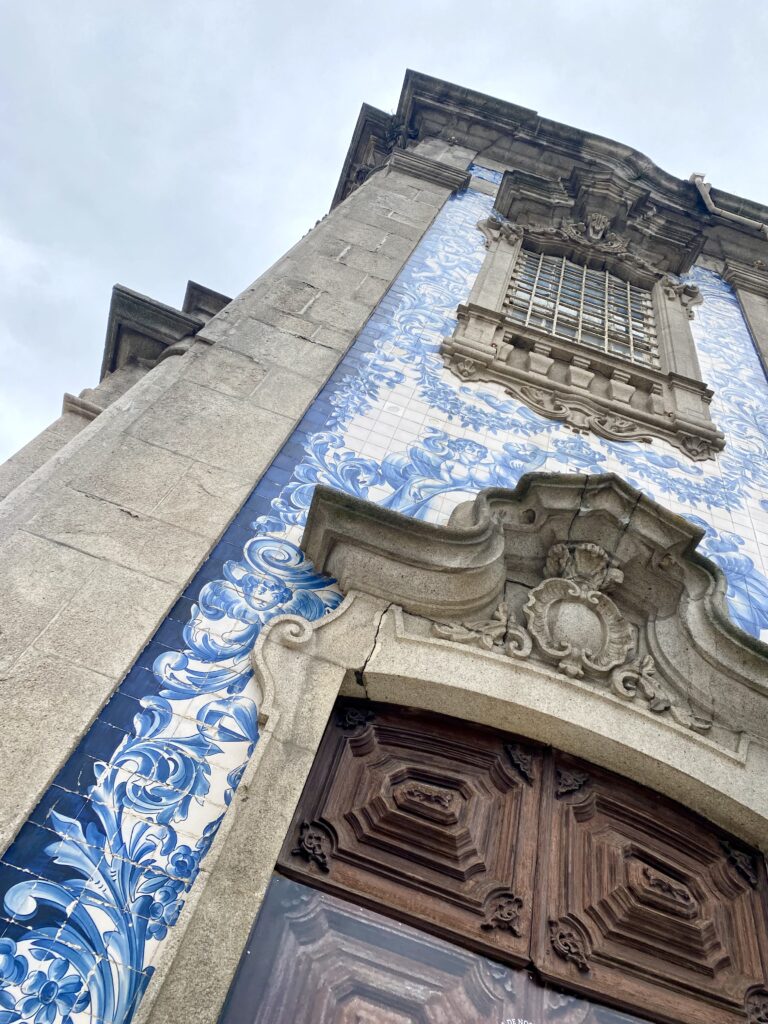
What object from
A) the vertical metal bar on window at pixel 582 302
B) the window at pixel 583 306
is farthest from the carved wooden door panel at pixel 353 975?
the vertical metal bar on window at pixel 582 302

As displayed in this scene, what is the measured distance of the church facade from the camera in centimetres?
232

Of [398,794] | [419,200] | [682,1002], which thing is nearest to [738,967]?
[682,1002]

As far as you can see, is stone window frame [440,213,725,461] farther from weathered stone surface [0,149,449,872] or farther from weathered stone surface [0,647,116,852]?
weathered stone surface [0,647,116,852]

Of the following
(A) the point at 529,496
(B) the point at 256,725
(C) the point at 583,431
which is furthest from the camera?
(C) the point at 583,431

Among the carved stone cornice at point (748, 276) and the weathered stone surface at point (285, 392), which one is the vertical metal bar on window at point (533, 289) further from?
the weathered stone surface at point (285, 392)

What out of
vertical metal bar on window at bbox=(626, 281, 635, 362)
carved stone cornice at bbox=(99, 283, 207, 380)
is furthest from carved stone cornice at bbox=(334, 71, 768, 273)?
carved stone cornice at bbox=(99, 283, 207, 380)

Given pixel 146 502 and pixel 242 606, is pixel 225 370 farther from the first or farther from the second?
pixel 242 606

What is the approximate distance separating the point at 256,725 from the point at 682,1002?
1.78m

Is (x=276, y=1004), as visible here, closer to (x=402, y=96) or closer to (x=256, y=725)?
(x=256, y=725)

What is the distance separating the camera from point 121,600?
2896 millimetres

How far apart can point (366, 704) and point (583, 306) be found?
5.55 m

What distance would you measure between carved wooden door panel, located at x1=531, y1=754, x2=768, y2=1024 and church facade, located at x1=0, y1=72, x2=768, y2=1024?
0.4 inches

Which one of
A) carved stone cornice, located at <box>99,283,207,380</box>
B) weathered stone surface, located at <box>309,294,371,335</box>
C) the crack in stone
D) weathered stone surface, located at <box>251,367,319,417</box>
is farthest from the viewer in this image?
carved stone cornice, located at <box>99,283,207,380</box>

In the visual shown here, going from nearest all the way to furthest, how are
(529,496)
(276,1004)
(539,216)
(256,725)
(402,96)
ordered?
(276,1004) → (256,725) → (529,496) → (539,216) → (402,96)
